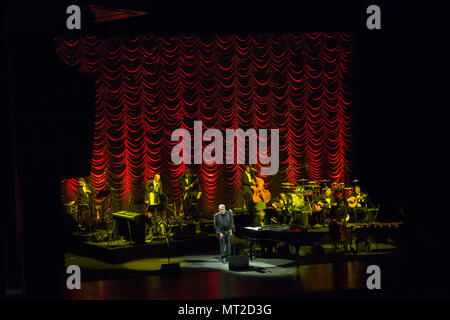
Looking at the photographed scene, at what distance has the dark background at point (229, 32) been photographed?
248 inches

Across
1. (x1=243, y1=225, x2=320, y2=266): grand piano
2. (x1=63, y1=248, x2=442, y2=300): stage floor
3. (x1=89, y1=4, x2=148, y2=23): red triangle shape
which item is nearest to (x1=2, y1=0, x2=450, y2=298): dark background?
(x1=89, y1=4, x2=148, y2=23): red triangle shape

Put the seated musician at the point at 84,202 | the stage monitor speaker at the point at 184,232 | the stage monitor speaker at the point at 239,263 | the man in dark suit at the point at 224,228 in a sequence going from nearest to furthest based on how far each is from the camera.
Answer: the stage monitor speaker at the point at 239,263 → the man in dark suit at the point at 224,228 → the stage monitor speaker at the point at 184,232 → the seated musician at the point at 84,202

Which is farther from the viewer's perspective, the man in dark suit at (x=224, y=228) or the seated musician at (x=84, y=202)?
the seated musician at (x=84, y=202)

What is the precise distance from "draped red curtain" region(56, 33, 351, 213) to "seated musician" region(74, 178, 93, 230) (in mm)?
895

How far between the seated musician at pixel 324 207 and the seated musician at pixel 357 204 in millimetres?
357

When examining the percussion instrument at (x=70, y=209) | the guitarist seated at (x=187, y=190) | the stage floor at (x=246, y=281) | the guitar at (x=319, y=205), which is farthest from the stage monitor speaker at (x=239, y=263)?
the percussion instrument at (x=70, y=209)

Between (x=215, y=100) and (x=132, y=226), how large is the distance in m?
4.30

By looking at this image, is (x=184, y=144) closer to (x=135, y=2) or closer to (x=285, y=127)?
(x=285, y=127)

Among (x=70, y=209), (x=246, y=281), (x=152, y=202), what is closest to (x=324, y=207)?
(x=152, y=202)

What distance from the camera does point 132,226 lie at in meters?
11.5

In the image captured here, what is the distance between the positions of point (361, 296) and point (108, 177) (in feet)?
25.6

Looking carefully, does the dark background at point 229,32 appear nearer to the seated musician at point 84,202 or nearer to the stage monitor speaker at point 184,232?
the seated musician at point 84,202

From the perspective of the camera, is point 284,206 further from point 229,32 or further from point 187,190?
point 229,32

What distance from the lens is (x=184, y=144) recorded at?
46.3 ft
